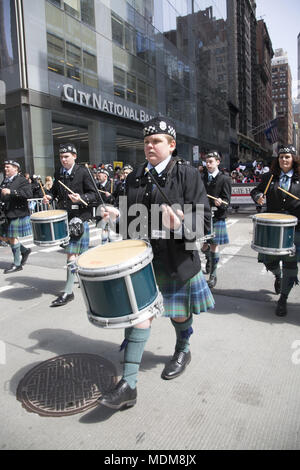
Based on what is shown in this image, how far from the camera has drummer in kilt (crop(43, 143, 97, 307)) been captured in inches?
169

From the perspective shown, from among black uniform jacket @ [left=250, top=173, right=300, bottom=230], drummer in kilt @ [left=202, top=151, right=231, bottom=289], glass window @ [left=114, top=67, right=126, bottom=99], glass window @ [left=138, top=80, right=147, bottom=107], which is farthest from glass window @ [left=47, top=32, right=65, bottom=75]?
black uniform jacket @ [left=250, top=173, right=300, bottom=230]

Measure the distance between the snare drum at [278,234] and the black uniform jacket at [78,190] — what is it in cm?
212

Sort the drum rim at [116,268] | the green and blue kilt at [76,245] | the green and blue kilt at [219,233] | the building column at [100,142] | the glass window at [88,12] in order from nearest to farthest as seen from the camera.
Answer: the drum rim at [116,268], the green and blue kilt at [76,245], the green and blue kilt at [219,233], the glass window at [88,12], the building column at [100,142]

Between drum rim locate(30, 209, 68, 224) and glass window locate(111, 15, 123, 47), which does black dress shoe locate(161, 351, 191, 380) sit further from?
glass window locate(111, 15, 123, 47)

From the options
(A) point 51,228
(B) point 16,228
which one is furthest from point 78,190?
(B) point 16,228

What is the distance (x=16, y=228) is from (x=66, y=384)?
3844mm

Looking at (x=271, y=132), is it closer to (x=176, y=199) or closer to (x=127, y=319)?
(x=176, y=199)

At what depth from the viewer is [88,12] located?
1720cm

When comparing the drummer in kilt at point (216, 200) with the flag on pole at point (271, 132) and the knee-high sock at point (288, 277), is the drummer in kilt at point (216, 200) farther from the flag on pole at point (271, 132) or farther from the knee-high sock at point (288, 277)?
the flag on pole at point (271, 132)

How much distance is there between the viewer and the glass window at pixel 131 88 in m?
20.5

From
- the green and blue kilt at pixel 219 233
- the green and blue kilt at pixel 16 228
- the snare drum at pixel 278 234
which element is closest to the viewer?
the snare drum at pixel 278 234

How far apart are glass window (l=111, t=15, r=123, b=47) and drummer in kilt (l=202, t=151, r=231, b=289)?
17.6 m

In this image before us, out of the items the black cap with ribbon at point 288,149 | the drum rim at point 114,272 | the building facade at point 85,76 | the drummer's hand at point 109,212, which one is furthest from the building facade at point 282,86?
the drum rim at point 114,272
